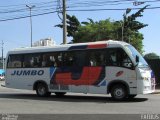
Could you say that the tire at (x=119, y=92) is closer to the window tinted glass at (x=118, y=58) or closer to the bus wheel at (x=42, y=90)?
the window tinted glass at (x=118, y=58)

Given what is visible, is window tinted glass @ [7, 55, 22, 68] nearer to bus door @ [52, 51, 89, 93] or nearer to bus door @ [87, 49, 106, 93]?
bus door @ [52, 51, 89, 93]

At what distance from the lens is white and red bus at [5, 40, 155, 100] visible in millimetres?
20370

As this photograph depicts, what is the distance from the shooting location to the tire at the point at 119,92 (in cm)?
2052

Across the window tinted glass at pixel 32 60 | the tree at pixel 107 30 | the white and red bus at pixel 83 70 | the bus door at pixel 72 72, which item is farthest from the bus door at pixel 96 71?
the tree at pixel 107 30

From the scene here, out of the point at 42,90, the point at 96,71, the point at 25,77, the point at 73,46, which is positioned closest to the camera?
the point at 96,71

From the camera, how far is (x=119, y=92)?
20.6m

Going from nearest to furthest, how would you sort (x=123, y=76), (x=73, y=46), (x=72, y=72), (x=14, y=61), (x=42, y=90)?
1. (x=123, y=76)
2. (x=72, y=72)
3. (x=73, y=46)
4. (x=42, y=90)
5. (x=14, y=61)

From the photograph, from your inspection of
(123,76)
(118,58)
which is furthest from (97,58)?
(123,76)

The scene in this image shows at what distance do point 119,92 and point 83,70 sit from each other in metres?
2.41

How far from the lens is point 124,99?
67.8 feet

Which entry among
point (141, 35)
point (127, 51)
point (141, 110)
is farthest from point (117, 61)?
point (141, 35)

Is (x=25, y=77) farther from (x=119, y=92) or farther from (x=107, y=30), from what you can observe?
(x=107, y=30)

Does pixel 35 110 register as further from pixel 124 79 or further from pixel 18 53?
pixel 18 53

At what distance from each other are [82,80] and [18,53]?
5223mm
